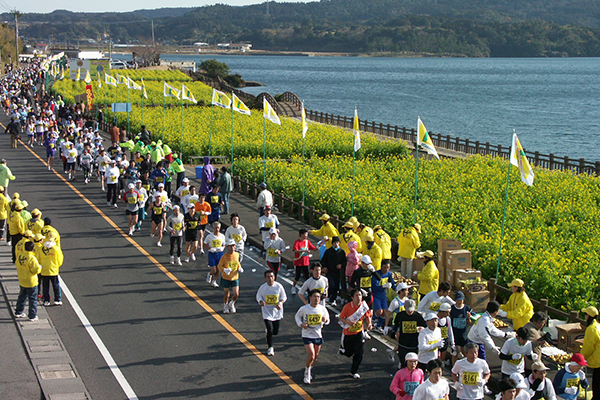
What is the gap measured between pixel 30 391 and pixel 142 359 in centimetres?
209

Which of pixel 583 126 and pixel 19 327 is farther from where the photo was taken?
pixel 583 126

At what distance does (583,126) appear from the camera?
314 feet

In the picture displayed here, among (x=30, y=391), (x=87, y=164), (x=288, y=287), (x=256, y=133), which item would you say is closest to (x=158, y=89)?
(x=256, y=133)

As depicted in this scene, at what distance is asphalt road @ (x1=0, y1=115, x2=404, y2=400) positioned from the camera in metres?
11.9

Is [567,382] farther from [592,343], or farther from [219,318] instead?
[219,318]

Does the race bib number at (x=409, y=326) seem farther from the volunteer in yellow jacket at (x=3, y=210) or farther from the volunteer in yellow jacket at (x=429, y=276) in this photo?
the volunteer in yellow jacket at (x=3, y=210)

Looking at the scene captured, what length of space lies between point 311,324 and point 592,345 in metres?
4.57

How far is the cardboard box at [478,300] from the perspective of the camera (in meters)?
15.3

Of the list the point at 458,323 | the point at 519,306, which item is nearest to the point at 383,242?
the point at 458,323

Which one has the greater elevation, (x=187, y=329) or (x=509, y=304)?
(x=509, y=304)

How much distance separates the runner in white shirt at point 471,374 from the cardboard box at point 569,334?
3.63m

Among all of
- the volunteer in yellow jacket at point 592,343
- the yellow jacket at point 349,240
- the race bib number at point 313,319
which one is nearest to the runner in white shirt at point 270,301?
the race bib number at point 313,319

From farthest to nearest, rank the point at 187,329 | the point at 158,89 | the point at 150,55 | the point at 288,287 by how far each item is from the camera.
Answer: the point at 150,55
the point at 158,89
the point at 288,287
the point at 187,329

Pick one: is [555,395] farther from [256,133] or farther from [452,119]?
[452,119]
